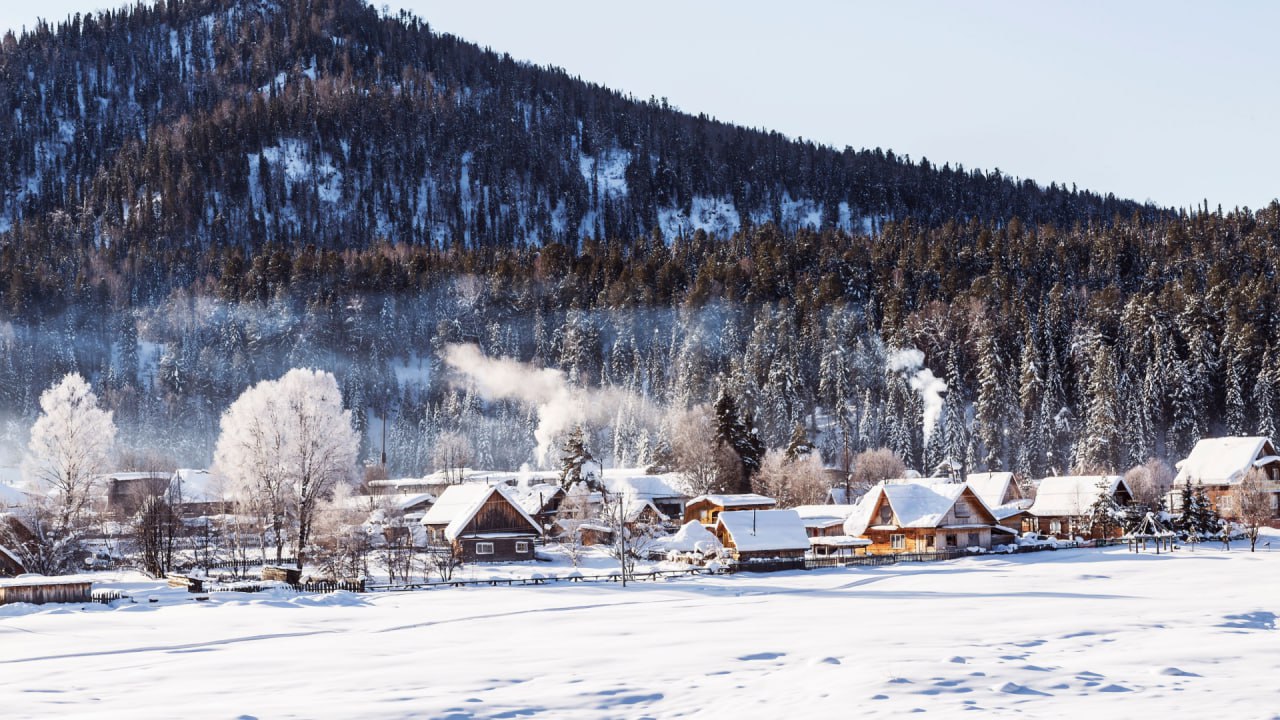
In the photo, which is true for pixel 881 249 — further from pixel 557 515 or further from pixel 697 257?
pixel 557 515

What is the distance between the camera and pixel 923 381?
407 feet

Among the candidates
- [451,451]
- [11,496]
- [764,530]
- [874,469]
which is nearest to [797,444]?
[874,469]

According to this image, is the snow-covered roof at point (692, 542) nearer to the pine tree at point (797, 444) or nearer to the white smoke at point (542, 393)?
the pine tree at point (797, 444)

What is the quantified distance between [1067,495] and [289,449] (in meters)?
58.0

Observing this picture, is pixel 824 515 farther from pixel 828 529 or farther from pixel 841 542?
pixel 841 542

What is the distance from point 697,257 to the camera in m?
174

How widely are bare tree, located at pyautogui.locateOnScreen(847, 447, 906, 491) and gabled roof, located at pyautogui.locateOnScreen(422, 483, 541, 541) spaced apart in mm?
41260

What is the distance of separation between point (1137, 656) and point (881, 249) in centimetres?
13744

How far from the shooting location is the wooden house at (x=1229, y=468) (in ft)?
283

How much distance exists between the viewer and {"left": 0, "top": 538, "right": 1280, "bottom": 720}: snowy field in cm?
1952

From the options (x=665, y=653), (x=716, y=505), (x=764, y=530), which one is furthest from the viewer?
(x=716, y=505)

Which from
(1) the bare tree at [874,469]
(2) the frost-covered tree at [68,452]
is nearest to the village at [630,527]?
(2) the frost-covered tree at [68,452]

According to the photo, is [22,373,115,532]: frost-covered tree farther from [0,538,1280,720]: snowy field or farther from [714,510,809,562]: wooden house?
[714,510,809,562]: wooden house

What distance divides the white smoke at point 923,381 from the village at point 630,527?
20.0 metres
